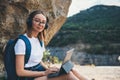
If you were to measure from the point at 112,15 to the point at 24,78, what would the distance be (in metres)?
67.7

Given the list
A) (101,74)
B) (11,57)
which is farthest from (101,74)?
(11,57)

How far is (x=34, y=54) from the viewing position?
4.41 meters

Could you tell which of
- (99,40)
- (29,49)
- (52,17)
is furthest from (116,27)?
(29,49)

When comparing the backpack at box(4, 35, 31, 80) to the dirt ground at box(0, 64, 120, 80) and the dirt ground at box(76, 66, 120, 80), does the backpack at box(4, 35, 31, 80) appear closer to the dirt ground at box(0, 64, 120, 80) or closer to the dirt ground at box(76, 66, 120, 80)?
the dirt ground at box(0, 64, 120, 80)

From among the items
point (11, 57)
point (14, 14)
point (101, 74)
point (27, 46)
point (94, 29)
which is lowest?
point (94, 29)

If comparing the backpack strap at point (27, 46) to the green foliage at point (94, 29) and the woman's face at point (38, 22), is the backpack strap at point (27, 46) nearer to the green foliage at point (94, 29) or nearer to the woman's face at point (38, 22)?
the woman's face at point (38, 22)

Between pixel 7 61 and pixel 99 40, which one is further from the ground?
pixel 7 61

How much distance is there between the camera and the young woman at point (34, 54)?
4.21m

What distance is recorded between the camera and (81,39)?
172 feet

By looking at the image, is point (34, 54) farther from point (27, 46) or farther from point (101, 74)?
point (101, 74)

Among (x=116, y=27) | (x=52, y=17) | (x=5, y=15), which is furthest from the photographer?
(x=116, y=27)

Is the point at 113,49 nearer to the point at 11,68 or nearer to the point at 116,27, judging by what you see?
the point at 116,27

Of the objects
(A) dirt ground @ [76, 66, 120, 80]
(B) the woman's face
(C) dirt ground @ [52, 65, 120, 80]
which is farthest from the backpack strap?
(A) dirt ground @ [76, 66, 120, 80]

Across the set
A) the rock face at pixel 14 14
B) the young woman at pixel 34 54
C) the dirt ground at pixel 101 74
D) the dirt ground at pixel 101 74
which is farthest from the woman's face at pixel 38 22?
the dirt ground at pixel 101 74
